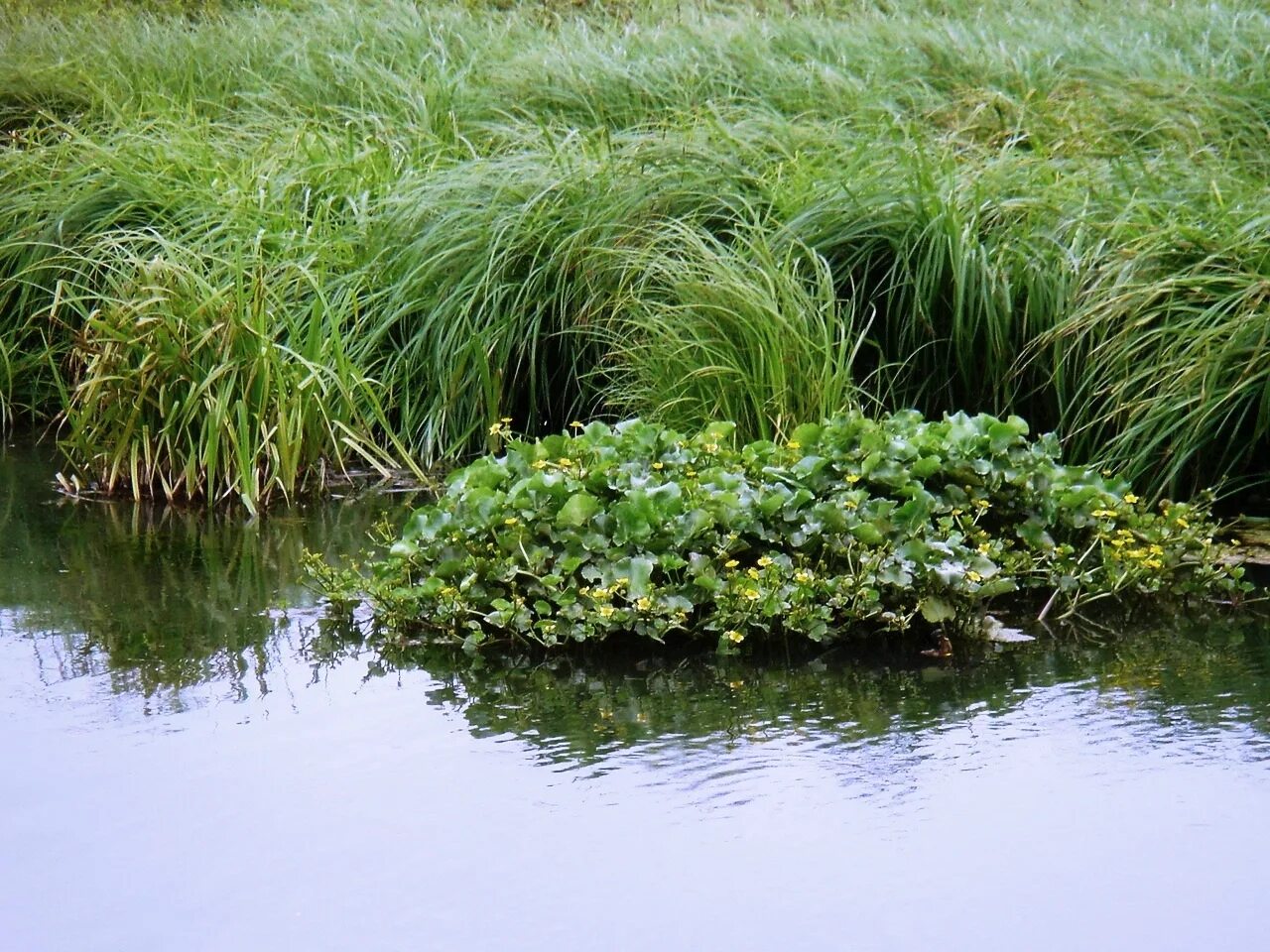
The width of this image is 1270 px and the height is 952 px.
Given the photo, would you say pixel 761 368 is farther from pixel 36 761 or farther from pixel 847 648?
pixel 36 761

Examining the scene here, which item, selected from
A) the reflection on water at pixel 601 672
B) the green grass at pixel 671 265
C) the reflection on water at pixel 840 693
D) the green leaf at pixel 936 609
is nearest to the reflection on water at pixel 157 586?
the reflection on water at pixel 601 672

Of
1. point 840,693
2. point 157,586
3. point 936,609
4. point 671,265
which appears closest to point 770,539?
point 936,609

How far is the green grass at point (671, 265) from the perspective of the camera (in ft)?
15.9

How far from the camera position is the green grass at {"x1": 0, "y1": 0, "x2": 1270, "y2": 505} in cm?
486

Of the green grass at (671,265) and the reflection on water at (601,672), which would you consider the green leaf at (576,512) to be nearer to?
the reflection on water at (601,672)

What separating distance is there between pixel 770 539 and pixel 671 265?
1616mm

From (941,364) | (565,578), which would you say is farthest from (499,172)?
(565,578)

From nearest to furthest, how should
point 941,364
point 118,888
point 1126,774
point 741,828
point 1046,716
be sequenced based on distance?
point 118,888, point 741,828, point 1126,774, point 1046,716, point 941,364

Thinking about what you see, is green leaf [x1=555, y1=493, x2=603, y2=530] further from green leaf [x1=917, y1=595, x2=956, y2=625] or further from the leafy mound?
green leaf [x1=917, y1=595, x2=956, y2=625]

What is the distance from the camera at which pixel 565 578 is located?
12.8ft

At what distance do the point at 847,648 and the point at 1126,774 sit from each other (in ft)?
2.96

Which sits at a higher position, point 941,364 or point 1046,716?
point 941,364

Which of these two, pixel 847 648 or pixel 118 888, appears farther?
pixel 847 648

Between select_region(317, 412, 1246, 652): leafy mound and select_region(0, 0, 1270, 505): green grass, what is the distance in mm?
450
